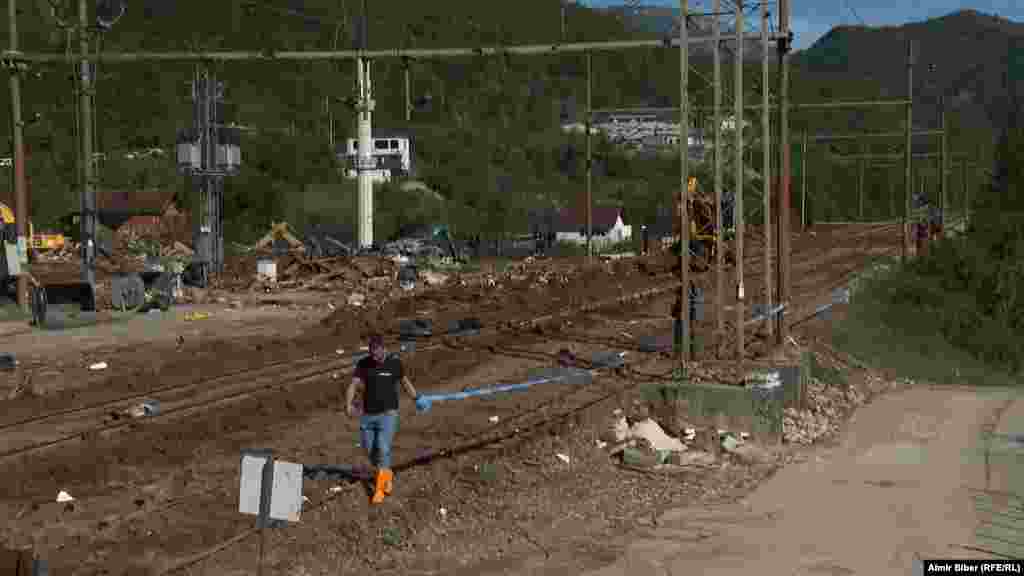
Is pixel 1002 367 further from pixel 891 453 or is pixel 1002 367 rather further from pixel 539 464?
pixel 539 464

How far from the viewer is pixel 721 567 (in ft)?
38.7

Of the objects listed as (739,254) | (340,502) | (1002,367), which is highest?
(739,254)

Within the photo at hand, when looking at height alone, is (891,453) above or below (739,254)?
below

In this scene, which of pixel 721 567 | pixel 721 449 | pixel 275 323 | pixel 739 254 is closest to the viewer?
pixel 721 567

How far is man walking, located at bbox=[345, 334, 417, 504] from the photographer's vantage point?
41.0 feet

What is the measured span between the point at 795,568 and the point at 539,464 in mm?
4348

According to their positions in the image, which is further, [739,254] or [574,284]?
[574,284]

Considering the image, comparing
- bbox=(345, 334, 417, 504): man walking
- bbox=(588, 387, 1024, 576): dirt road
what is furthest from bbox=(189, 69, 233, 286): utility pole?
bbox=(345, 334, 417, 504): man walking

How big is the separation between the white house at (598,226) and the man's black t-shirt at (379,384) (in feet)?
210

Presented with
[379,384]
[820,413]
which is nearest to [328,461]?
[379,384]

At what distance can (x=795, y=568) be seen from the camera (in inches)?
Answer: 465

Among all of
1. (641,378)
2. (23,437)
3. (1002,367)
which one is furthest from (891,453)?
(1002,367)

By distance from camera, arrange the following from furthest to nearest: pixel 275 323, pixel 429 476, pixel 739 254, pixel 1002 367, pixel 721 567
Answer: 1. pixel 1002 367
2. pixel 275 323
3. pixel 739 254
4. pixel 429 476
5. pixel 721 567

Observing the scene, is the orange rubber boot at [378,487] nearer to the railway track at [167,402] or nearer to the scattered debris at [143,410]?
the railway track at [167,402]
